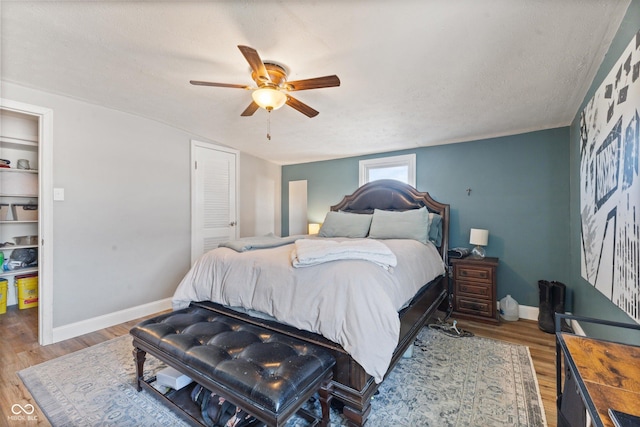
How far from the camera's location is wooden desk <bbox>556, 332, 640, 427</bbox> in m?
0.69

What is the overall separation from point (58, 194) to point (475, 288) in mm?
4500

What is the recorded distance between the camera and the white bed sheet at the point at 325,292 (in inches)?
60.3

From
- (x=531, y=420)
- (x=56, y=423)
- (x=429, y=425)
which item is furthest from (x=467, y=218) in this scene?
(x=56, y=423)

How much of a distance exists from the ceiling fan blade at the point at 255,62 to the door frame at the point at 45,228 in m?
Answer: 2.25

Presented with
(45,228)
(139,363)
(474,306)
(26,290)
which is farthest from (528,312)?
(26,290)

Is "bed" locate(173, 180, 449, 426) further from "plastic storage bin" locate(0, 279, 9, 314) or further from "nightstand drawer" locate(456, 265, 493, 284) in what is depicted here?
"plastic storage bin" locate(0, 279, 9, 314)

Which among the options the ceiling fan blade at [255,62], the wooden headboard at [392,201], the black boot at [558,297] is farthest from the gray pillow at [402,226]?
the ceiling fan blade at [255,62]

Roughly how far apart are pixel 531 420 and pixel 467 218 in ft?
7.79

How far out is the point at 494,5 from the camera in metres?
1.47

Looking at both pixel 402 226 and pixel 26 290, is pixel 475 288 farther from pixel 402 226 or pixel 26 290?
pixel 26 290

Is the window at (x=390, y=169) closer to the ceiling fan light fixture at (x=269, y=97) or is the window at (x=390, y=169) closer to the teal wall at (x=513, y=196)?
the teal wall at (x=513, y=196)

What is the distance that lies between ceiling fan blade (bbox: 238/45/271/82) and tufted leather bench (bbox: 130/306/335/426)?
174cm

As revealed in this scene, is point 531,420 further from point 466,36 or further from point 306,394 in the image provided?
point 466,36

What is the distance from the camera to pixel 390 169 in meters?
4.16
